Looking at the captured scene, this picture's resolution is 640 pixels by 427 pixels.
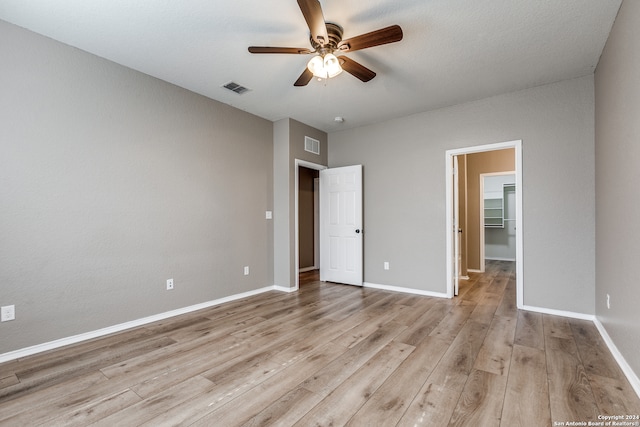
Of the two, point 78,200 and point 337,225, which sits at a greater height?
point 78,200

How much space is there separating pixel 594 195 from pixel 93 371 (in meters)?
4.84

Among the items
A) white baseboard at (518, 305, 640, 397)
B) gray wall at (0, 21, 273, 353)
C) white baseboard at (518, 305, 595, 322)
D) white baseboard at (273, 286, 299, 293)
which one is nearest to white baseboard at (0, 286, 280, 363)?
gray wall at (0, 21, 273, 353)

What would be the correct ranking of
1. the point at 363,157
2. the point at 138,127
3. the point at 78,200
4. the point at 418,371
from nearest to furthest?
1. the point at 418,371
2. the point at 78,200
3. the point at 138,127
4. the point at 363,157

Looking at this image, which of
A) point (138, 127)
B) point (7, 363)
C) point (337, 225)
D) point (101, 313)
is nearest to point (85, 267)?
point (101, 313)

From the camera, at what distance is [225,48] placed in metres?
2.73

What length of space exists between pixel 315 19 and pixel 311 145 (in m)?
3.02

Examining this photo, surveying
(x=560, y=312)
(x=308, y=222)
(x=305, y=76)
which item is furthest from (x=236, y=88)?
(x=560, y=312)

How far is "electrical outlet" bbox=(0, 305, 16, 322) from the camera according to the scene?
7.52 ft

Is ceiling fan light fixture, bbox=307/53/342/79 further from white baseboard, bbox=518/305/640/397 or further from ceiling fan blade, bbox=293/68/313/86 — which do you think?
white baseboard, bbox=518/305/640/397

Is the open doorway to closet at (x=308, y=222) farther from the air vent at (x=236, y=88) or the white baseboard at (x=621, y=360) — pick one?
the white baseboard at (x=621, y=360)

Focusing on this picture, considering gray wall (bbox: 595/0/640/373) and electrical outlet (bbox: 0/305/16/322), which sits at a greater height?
gray wall (bbox: 595/0/640/373)

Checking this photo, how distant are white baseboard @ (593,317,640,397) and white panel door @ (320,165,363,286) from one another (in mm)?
2853

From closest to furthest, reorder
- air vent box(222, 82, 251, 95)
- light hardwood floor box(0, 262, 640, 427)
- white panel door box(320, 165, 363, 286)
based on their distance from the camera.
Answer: light hardwood floor box(0, 262, 640, 427) → air vent box(222, 82, 251, 95) → white panel door box(320, 165, 363, 286)

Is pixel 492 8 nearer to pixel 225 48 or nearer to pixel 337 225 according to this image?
pixel 225 48
